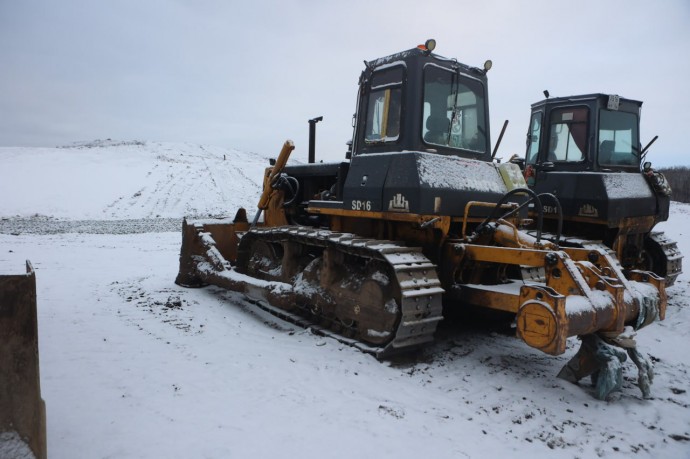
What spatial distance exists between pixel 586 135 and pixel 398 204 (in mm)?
4606

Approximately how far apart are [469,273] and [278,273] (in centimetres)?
252

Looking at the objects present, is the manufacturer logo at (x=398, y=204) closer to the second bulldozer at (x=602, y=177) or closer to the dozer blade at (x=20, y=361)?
the dozer blade at (x=20, y=361)

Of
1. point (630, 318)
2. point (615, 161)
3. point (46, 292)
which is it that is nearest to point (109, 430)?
point (630, 318)

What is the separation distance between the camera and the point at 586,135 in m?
7.88

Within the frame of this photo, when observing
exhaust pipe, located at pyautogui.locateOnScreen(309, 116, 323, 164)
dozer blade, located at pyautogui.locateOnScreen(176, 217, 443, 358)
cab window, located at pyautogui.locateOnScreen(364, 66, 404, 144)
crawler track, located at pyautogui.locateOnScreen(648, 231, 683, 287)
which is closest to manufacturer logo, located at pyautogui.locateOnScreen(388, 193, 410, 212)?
dozer blade, located at pyautogui.locateOnScreen(176, 217, 443, 358)

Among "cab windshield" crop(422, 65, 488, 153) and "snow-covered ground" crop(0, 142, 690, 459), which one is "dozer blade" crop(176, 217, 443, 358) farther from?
"cab windshield" crop(422, 65, 488, 153)

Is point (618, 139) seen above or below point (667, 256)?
above

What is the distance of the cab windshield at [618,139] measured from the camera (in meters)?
7.96

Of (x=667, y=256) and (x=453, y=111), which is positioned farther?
(x=667, y=256)

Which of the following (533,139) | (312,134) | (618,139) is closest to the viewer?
(312,134)

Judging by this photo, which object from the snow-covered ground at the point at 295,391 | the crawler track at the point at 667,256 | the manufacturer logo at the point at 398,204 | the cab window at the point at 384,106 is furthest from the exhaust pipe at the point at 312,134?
the crawler track at the point at 667,256

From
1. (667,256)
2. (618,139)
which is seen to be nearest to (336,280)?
(618,139)

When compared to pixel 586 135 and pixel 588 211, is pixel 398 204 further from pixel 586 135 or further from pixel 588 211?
pixel 586 135

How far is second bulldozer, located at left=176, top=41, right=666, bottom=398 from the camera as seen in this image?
4.14m
